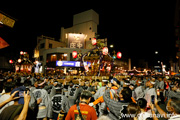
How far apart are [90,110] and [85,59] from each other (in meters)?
19.3

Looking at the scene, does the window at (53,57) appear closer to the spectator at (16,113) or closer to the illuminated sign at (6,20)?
the illuminated sign at (6,20)

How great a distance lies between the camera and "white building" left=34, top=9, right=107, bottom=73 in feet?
113

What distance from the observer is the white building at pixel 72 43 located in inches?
1356

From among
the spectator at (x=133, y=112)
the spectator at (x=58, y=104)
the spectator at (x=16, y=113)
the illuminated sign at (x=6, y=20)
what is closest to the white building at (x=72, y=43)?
the illuminated sign at (x=6, y=20)

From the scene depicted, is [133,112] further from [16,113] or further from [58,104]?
[58,104]

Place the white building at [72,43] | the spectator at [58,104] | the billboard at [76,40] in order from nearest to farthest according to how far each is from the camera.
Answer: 1. the spectator at [58,104]
2. the billboard at [76,40]
3. the white building at [72,43]

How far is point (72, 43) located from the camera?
33938mm

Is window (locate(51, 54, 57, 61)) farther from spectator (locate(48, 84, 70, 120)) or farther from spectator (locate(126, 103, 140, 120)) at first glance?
spectator (locate(126, 103, 140, 120))

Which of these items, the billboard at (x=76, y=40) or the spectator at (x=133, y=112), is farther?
the billboard at (x=76, y=40)

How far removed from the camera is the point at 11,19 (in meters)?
5.43

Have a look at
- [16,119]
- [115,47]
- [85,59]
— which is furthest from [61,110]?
[115,47]

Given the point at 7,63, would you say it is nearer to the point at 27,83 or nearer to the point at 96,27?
the point at 96,27

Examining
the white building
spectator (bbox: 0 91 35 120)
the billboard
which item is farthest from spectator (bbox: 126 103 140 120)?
the billboard

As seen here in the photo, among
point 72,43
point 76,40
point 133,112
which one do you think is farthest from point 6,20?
point 76,40
